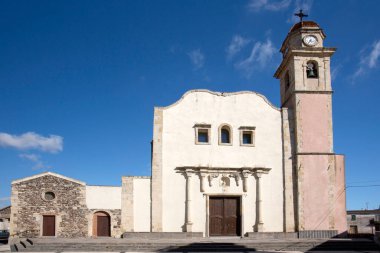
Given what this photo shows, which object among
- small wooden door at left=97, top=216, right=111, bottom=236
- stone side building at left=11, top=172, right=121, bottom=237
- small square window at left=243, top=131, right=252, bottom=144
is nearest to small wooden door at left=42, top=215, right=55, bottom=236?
stone side building at left=11, top=172, right=121, bottom=237

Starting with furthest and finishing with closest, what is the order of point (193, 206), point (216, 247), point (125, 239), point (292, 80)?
point (292, 80) → point (193, 206) → point (125, 239) → point (216, 247)

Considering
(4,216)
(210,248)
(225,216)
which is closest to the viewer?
(210,248)

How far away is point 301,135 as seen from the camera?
23547 mm

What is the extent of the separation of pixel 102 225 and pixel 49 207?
9.96ft

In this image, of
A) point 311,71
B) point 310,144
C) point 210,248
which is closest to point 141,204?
point 210,248

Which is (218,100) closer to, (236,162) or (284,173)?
(236,162)

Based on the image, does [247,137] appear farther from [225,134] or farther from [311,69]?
[311,69]

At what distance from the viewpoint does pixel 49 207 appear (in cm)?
2292

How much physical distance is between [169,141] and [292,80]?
8019mm

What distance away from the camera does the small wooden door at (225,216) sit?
2273cm

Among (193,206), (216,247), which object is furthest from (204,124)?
(216,247)

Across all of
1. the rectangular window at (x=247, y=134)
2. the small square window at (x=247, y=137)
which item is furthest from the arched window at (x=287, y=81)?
the small square window at (x=247, y=137)

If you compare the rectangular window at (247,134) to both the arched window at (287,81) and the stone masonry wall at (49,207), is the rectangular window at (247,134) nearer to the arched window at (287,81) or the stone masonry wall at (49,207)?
the arched window at (287,81)

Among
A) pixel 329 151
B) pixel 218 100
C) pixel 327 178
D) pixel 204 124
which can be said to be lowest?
pixel 327 178
